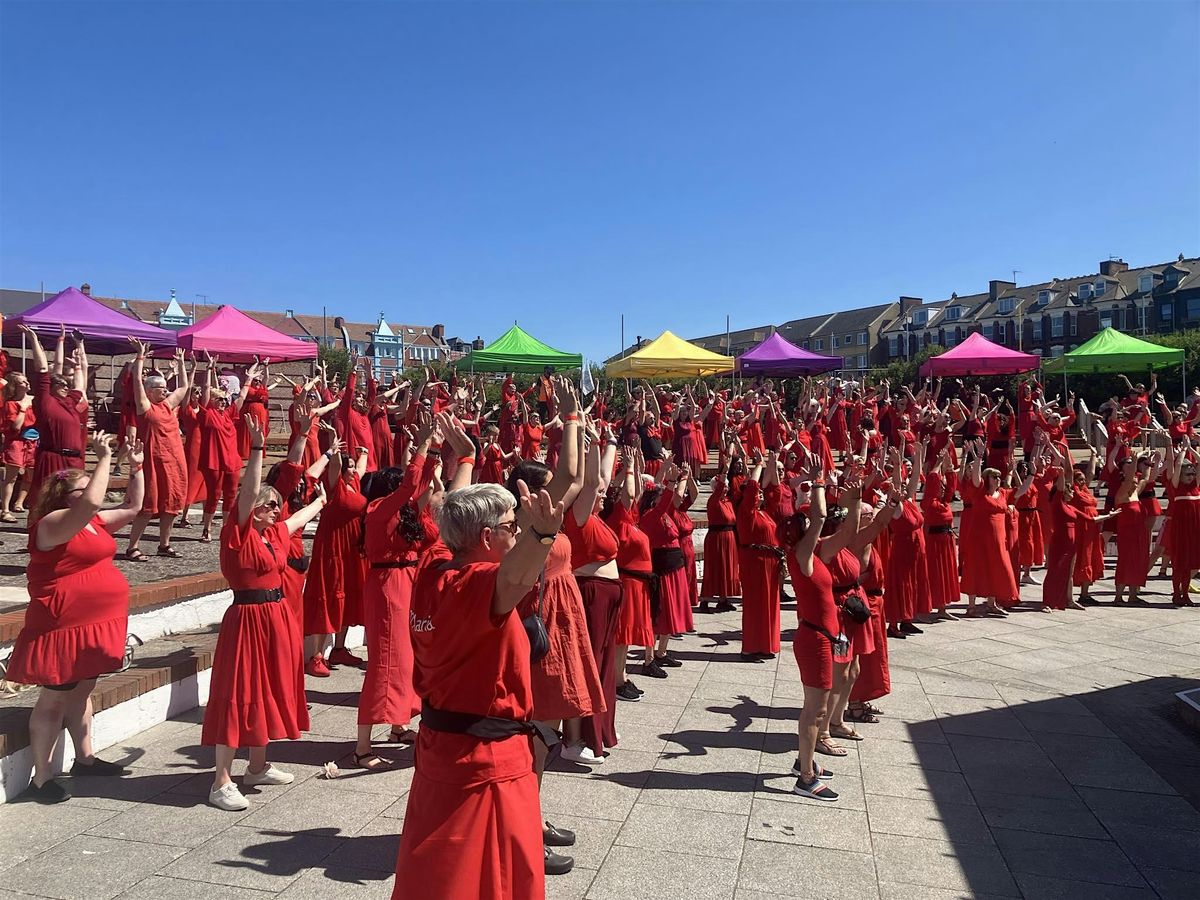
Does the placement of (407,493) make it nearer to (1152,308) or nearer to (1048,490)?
(1048,490)

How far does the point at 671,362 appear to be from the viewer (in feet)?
63.4

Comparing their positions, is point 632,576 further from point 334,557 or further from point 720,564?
point 720,564

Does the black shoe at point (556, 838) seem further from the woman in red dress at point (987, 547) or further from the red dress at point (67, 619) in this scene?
the woman in red dress at point (987, 547)

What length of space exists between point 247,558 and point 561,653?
1745 mm

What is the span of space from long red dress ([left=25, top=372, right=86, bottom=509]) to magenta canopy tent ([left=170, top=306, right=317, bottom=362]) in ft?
20.6

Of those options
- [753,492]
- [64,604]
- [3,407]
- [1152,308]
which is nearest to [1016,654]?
[753,492]

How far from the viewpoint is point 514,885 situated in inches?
98.3

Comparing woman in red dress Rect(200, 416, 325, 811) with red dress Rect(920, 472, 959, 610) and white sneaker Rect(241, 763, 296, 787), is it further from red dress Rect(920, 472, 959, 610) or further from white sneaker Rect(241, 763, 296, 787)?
red dress Rect(920, 472, 959, 610)

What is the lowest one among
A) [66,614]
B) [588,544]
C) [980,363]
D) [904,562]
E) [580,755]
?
[580,755]

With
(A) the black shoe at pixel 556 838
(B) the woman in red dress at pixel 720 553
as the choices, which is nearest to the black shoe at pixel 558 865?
(A) the black shoe at pixel 556 838

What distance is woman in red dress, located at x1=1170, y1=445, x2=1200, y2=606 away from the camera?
11.4 meters

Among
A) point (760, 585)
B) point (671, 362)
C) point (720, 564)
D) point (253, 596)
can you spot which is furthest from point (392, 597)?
point (671, 362)

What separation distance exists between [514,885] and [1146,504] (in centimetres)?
1218

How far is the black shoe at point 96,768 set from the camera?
4.69 metres
